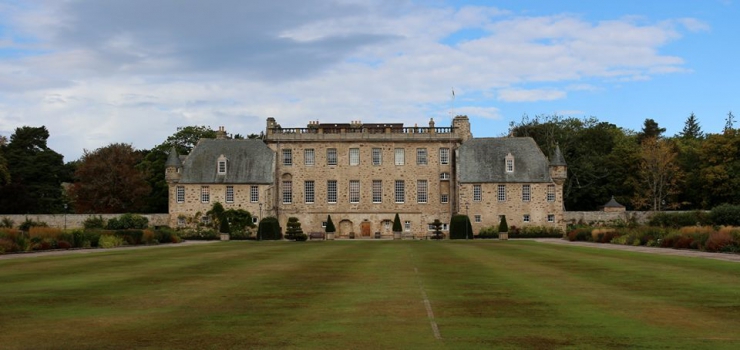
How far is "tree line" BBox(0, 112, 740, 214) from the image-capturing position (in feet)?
232

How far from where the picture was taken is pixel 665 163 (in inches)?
2832

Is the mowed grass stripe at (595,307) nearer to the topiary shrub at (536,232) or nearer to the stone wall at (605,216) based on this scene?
the topiary shrub at (536,232)

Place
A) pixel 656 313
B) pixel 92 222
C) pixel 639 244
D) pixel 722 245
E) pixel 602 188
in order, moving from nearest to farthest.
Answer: pixel 656 313 < pixel 722 245 < pixel 639 244 < pixel 92 222 < pixel 602 188

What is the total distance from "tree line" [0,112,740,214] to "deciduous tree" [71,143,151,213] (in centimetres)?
9

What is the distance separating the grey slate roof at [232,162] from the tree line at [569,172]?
6237mm

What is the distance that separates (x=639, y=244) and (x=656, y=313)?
1078 inches

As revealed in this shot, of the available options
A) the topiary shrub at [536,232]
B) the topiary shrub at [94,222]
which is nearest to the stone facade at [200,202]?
the topiary shrub at [94,222]

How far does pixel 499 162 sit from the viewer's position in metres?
69.2

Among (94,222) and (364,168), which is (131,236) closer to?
(94,222)

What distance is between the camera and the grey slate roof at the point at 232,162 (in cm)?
6875

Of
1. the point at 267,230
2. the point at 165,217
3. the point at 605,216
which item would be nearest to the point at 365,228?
the point at 267,230

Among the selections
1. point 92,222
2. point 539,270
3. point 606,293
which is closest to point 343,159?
point 92,222

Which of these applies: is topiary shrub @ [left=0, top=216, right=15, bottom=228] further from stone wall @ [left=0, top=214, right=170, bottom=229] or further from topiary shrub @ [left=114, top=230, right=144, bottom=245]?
topiary shrub @ [left=114, top=230, right=144, bottom=245]

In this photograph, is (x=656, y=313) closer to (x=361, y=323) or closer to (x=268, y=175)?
(x=361, y=323)
